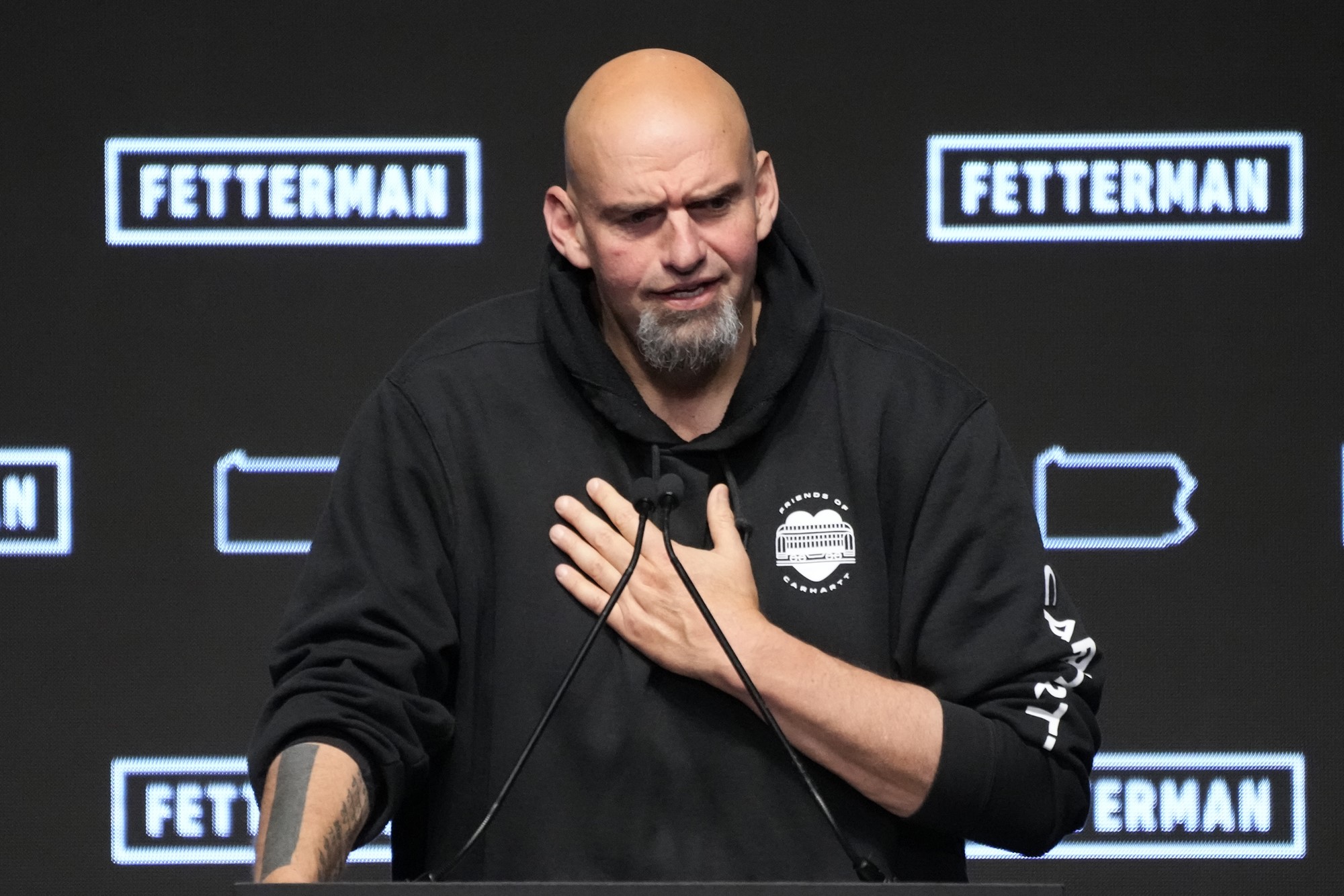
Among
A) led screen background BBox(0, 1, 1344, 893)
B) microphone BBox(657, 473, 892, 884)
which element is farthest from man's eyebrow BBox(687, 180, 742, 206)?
led screen background BBox(0, 1, 1344, 893)

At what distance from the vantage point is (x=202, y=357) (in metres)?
2.75

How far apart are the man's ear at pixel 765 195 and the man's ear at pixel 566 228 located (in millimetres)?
174

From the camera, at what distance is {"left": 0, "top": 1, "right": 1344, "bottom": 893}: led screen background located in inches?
107

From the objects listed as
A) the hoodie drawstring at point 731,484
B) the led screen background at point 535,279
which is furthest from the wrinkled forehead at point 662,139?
the led screen background at point 535,279

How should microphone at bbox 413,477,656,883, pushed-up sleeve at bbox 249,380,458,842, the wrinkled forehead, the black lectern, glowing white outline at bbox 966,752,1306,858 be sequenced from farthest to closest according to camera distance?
1. glowing white outline at bbox 966,752,1306,858
2. the wrinkled forehead
3. pushed-up sleeve at bbox 249,380,458,842
4. microphone at bbox 413,477,656,883
5. the black lectern

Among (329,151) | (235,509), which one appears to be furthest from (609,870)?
(329,151)

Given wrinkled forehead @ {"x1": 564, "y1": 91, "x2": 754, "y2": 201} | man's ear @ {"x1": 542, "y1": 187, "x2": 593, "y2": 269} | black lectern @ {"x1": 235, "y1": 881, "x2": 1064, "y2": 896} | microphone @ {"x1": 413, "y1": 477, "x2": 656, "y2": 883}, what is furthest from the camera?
man's ear @ {"x1": 542, "y1": 187, "x2": 593, "y2": 269}

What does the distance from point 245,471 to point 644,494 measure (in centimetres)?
130

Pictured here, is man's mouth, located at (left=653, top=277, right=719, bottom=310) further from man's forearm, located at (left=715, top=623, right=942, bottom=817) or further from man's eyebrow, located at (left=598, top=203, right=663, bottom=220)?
man's forearm, located at (left=715, top=623, right=942, bottom=817)

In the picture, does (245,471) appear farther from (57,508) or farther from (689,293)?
(689,293)

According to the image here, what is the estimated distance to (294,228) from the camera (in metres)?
2.75

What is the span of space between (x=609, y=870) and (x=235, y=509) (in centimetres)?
128

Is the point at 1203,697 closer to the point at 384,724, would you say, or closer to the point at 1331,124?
the point at 1331,124

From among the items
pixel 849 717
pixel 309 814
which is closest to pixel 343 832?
pixel 309 814
